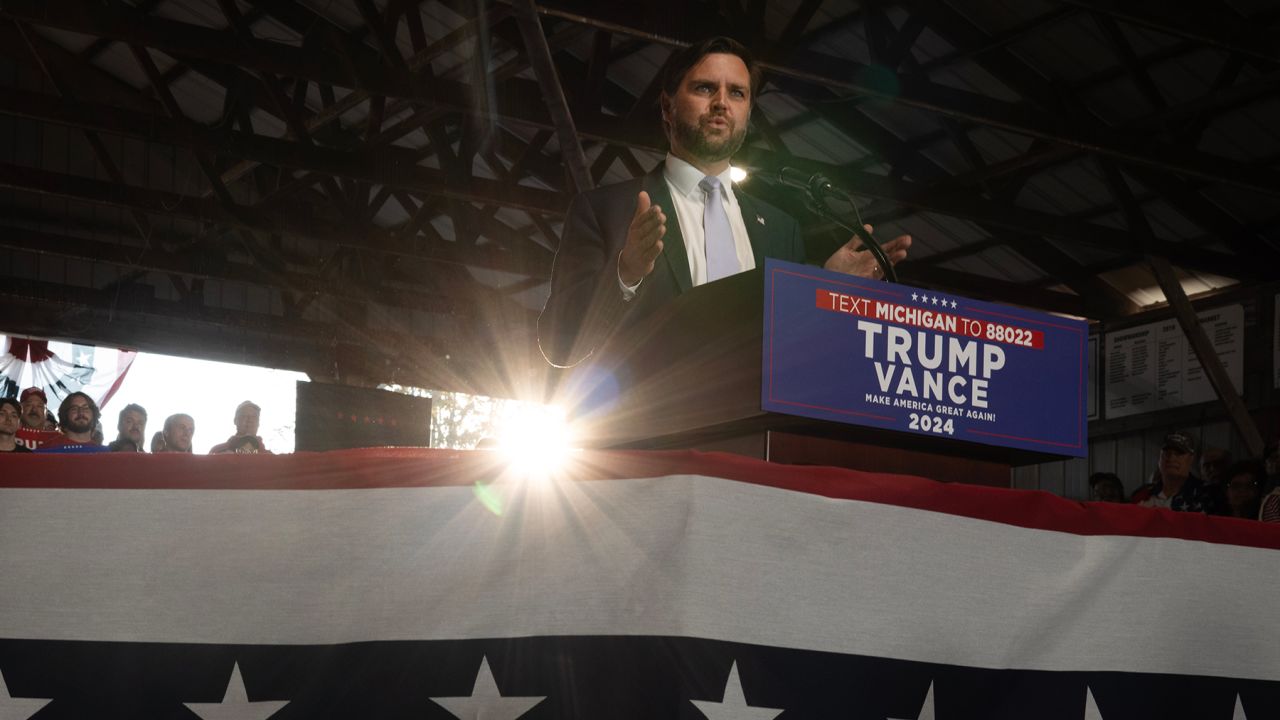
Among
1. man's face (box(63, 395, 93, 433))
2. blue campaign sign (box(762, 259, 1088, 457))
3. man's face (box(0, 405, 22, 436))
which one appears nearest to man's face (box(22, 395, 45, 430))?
man's face (box(63, 395, 93, 433))

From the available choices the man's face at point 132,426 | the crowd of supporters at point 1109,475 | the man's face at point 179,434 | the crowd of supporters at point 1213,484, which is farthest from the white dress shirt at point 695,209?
the man's face at point 179,434

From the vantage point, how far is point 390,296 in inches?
512

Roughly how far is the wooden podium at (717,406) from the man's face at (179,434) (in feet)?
20.4

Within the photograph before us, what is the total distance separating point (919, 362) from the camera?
1.48 meters

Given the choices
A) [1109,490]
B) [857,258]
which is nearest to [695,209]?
[857,258]

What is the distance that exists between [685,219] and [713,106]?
6.3 inches

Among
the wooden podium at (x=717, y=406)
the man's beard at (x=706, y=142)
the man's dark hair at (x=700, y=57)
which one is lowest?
the wooden podium at (x=717, y=406)

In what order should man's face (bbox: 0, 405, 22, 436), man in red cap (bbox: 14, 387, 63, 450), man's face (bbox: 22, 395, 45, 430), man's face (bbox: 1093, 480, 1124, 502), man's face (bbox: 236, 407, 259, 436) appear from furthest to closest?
man's face (bbox: 236, 407, 259, 436), man's face (bbox: 1093, 480, 1124, 502), man's face (bbox: 22, 395, 45, 430), man in red cap (bbox: 14, 387, 63, 450), man's face (bbox: 0, 405, 22, 436)

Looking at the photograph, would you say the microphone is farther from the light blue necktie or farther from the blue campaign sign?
the blue campaign sign

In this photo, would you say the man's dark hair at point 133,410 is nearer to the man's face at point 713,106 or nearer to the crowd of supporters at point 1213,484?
the crowd of supporters at point 1213,484

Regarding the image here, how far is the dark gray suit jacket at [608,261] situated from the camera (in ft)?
5.68

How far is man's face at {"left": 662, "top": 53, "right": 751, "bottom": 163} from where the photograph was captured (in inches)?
72.6

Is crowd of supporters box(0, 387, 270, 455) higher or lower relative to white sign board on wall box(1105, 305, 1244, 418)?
lower

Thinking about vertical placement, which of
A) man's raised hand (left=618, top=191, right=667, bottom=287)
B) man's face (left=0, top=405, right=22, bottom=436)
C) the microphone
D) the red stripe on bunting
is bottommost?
the red stripe on bunting
